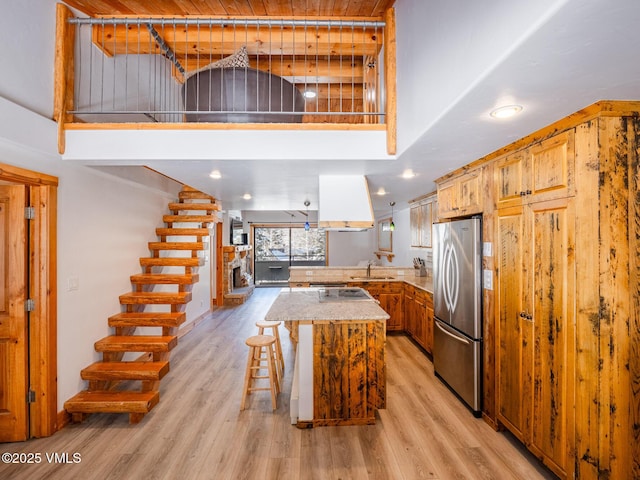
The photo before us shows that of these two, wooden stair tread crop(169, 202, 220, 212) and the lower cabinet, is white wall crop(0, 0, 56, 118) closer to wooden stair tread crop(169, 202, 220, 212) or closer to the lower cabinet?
wooden stair tread crop(169, 202, 220, 212)

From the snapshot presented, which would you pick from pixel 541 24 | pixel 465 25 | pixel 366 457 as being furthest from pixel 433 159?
pixel 366 457

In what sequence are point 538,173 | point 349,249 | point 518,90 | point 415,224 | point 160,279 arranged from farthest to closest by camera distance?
1. point 349,249
2. point 415,224
3. point 160,279
4. point 538,173
5. point 518,90

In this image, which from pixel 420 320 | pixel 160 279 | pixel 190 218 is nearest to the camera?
pixel 160 279

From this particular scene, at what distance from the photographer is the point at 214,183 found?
377 centimetres

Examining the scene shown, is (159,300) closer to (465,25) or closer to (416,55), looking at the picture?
(416,55)

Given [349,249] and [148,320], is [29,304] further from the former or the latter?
[349,249]

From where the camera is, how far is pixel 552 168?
76.7 inches

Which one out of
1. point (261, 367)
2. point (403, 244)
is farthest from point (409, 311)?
point (261, 367)

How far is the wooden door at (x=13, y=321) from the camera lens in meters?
2.41

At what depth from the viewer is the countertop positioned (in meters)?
2.60

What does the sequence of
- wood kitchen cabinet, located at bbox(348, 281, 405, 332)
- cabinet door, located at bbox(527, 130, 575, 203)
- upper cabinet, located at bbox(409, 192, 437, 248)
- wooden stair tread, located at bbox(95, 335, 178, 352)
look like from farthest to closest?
wood kitchen cabinet, located at bbox(348, 281, 405, 332), upper cabinet, located at bbox(409, 192, 437, 248), wooden stair tread, located at bbox(95, 335, 178, 352), cabinet door, located at bbox(527, 130, 575, 203)

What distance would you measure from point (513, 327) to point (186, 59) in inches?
151

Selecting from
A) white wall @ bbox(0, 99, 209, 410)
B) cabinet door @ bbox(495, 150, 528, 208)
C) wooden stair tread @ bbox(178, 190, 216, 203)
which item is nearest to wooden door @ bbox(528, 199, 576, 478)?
cabinet door @ bbox(495, 150, 528, 208)

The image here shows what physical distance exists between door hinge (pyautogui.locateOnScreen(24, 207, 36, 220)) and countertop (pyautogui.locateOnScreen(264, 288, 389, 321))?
→ 6.51ft
